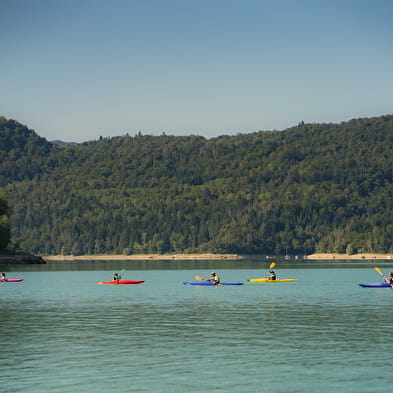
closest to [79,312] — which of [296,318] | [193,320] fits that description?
[193,320]

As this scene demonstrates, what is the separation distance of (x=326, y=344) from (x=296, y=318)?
16.9 m

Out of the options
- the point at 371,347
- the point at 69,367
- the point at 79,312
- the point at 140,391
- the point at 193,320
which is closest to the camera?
the point at 140,391

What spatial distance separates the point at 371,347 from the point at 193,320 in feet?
66.9

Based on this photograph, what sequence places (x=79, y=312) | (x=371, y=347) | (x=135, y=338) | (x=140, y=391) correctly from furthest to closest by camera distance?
(x=79, y=312), (x=135, y=338), (x=371, y=347), (x=140, y=391)

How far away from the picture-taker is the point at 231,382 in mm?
36844

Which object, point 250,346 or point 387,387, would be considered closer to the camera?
point 387,387

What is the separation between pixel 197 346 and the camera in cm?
4791

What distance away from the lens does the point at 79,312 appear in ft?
242

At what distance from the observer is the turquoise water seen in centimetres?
3691

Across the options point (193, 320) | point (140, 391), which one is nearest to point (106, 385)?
point (140, 391)

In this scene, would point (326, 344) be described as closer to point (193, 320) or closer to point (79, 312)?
point (193, 320)

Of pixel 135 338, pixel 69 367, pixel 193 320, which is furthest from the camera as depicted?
pixel 193 320

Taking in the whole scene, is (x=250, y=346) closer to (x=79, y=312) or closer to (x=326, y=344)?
(x=326, y=344)

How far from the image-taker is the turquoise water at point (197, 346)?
3691 cm
